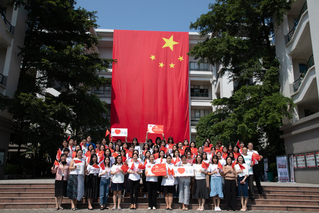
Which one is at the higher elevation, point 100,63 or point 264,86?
point 100,63

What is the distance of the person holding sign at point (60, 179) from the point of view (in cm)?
789

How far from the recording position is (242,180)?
824 centimetres

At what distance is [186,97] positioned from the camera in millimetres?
23219

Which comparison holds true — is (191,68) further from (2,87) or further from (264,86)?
(2,87)

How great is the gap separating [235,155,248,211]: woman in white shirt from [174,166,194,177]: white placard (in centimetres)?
152

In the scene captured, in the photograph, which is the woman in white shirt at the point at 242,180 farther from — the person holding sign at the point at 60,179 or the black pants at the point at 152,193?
the person holding sign at the point at 60,179

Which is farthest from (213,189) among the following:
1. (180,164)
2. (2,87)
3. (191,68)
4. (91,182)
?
(191,68)

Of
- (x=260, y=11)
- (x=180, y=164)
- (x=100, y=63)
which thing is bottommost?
(x=180, y=164)

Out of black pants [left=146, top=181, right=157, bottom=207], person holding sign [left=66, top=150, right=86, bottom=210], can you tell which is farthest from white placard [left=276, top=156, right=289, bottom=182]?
person holding sign [left=66, top=150, right=86, bottom=210]

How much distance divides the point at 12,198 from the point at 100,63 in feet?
34.2

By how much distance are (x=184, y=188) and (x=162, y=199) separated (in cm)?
101

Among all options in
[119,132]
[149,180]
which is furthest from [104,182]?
[119,132]

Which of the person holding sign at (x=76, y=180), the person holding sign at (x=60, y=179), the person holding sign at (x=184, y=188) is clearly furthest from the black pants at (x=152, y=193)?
the person holding sign at (x=60, y=179)

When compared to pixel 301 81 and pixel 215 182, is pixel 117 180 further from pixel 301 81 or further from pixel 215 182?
pixel 301 81
